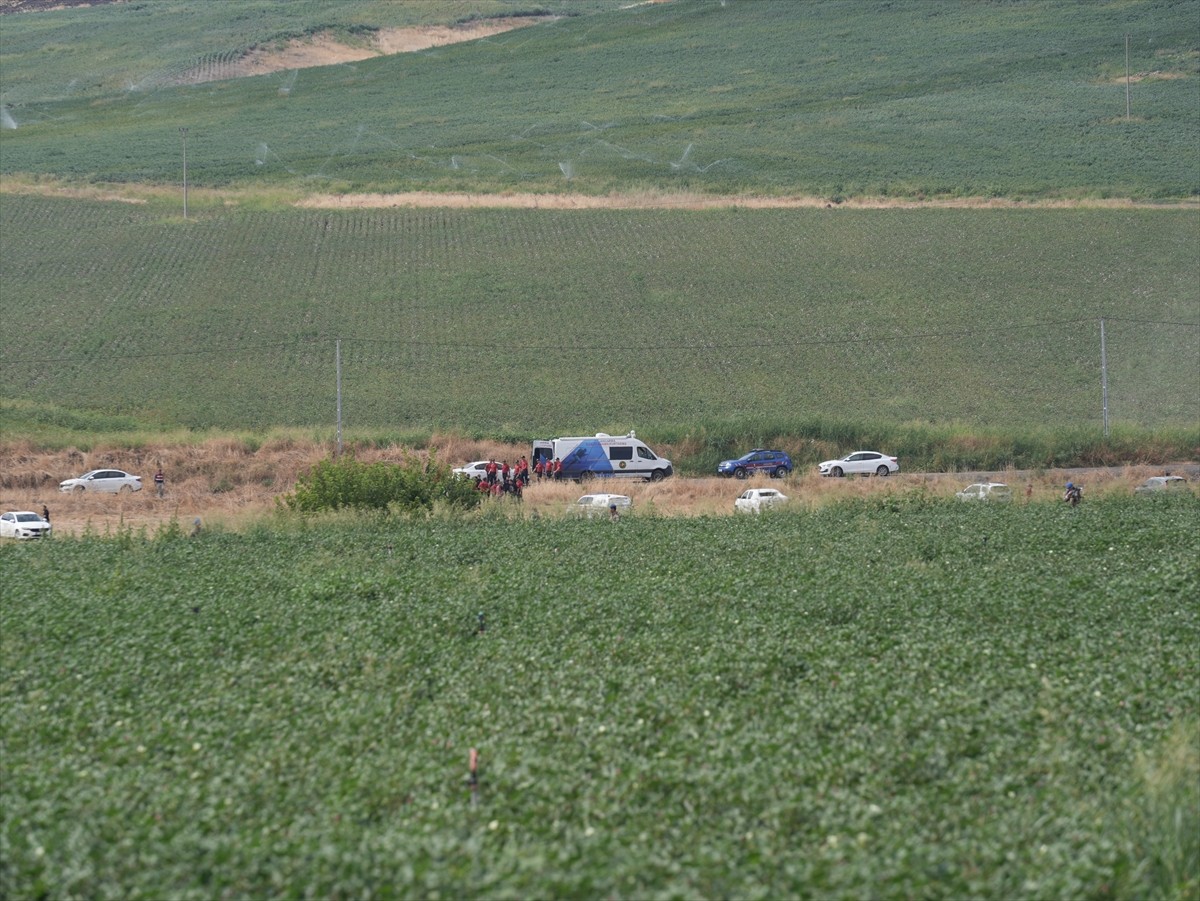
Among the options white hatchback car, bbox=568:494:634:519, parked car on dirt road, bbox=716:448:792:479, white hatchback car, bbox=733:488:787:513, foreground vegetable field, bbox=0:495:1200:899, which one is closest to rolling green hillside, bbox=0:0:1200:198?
parked car on dirt road, bbox=716:448:792:479

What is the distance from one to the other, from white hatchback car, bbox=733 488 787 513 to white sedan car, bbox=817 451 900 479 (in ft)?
18.8

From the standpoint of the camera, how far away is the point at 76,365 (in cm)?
5203

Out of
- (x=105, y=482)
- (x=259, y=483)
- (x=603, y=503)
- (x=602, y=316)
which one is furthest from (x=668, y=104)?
(x=603, y=503)

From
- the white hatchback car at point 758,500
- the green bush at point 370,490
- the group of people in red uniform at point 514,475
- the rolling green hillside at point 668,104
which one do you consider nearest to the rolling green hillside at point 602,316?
the group of people in red uniform at point 514,475

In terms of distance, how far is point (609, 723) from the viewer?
42.2 feet

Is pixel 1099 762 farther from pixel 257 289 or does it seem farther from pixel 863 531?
pixel 257 289

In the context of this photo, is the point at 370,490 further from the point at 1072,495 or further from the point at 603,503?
the point at 1072,495

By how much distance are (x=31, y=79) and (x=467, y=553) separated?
420 feet

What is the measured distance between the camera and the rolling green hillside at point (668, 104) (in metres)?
84.1

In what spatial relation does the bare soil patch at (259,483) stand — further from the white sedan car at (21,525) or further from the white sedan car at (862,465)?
the white sedan car at (21,525)

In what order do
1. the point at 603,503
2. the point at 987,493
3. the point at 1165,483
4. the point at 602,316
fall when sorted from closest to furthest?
the point at 987,493 < the point at 603,503 < the point at 1165,483 < the point at 602,316

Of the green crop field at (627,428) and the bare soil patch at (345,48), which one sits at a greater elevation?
the bare soil patch at (345,48)

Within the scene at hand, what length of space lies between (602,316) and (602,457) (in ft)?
58.4

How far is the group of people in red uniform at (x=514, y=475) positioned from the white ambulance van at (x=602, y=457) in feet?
0.67
